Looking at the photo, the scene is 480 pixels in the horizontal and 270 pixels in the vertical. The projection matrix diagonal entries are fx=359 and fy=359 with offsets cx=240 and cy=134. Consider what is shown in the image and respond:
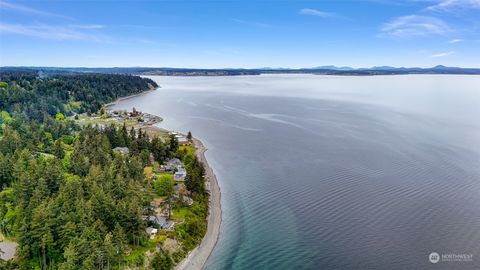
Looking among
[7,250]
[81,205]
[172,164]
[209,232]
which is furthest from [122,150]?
[7,250]

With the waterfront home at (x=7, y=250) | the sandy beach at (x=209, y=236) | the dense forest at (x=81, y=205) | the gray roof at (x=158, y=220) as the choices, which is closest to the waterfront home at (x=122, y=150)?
the dense forest at (x=81, y=205)

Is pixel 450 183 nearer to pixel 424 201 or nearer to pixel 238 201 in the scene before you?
pixel 424 201

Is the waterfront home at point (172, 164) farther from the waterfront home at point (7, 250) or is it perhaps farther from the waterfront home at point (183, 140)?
the waterfront home at point (7, 250)

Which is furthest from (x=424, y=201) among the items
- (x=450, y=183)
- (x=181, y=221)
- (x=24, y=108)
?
(x=24, y=108)

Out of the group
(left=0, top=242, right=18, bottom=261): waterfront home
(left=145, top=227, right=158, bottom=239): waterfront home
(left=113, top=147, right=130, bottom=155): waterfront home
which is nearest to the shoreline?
(left=145, top=227, right=158, bottom=239): waterfront home

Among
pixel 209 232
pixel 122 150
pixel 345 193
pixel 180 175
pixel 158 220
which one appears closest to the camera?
pixel 158 220

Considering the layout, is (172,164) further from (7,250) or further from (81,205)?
(7,250)

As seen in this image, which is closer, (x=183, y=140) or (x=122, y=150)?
(x=122, y=150)

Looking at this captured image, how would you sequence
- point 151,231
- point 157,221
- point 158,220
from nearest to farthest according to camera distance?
point 151,231 → point 157,221 → point 158,220

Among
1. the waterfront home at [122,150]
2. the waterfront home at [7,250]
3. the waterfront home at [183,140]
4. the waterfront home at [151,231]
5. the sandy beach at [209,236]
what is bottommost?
the sandy beach at [209,236]
